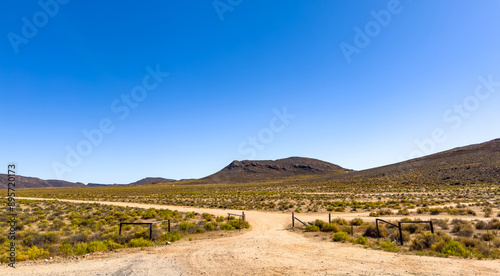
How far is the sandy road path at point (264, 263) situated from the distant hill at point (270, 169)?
454ft

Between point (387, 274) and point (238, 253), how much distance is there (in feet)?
20.6

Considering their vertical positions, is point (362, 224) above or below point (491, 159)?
below

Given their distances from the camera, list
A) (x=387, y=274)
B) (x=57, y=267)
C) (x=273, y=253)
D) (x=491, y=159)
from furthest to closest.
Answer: (x=491, y=159), (x=273, y=253), (x=57, y=267), (x=387, y=274)

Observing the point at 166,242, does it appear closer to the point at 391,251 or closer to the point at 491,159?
the point at 391,251

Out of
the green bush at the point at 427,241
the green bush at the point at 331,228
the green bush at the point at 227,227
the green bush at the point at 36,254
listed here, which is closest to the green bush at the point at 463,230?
the green bush at the point at 427,241

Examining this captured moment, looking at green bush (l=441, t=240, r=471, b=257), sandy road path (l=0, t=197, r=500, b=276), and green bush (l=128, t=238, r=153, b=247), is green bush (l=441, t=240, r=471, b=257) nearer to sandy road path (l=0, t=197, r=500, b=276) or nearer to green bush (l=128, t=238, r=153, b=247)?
sandy road path (l=0, t=197, r=500, b=276)

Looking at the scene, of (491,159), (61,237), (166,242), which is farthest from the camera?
(491,159)

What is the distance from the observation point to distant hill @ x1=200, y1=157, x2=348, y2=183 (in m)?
162

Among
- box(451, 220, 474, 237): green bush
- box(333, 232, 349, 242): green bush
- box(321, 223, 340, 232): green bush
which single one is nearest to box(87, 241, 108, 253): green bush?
box(333, 232, 349, 242): green bush

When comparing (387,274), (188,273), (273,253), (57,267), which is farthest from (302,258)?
(57,267)

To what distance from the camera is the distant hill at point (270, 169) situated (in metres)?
162

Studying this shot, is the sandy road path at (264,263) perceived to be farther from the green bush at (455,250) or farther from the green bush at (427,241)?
the green bush at (427,241)

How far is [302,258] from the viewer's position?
1147 centimetres

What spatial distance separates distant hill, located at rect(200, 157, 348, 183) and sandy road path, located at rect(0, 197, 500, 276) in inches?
5449
